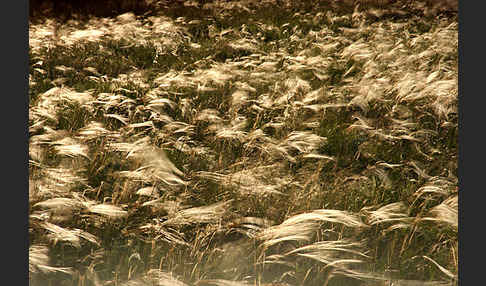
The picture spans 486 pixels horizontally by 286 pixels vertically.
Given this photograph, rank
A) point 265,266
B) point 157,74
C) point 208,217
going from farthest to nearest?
1. point 157,74
2. point 208,217
3. point 265,266

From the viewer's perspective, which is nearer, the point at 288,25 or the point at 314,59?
the point at 314,59

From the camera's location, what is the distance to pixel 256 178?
6.73 ft

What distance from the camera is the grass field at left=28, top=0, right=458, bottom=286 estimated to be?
1.61m

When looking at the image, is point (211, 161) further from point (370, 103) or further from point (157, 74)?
point (157, 74)

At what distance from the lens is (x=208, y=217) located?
1714 millimetres

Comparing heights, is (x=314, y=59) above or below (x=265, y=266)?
above

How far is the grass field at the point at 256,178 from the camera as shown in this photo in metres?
1.61

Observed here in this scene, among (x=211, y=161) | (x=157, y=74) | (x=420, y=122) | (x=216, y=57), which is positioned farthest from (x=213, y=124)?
(x=216, y=57)

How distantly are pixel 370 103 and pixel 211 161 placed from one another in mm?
1207

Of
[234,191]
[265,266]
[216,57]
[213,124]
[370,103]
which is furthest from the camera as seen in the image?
[216,57]

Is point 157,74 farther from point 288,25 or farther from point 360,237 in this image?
point 360,237

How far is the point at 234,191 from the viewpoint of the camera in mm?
1999

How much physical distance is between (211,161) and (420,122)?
1.29 m

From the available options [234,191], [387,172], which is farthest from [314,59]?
[234,191]
